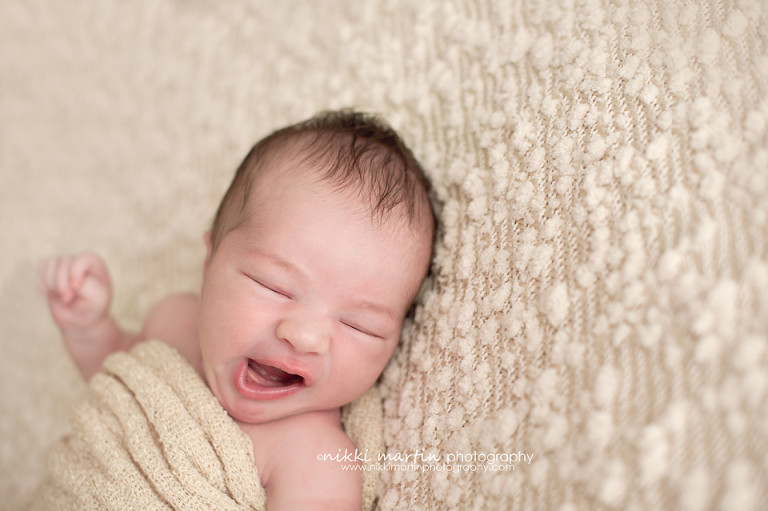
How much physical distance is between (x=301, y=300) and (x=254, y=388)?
0.16m

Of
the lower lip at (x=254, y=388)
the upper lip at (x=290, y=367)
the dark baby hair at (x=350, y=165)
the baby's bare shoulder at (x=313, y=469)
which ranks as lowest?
the baby's bare shoulder at (x=313, y=469)

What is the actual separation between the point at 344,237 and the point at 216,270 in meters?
0.23

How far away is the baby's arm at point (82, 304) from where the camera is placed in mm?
1179

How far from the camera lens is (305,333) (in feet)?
2.85

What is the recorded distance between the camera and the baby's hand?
3.85 ft

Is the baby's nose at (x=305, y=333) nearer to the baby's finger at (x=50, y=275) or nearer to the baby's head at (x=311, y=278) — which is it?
the baby's head at (x=311, y=278)

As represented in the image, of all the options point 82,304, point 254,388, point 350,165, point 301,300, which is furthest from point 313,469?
point 82,304

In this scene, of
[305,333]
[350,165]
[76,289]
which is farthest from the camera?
[76,289]

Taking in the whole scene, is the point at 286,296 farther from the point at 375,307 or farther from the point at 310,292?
the point at 375,307

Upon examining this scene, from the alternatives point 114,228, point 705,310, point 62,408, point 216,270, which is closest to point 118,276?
point 114,228

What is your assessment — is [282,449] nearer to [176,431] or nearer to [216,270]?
[176,431]

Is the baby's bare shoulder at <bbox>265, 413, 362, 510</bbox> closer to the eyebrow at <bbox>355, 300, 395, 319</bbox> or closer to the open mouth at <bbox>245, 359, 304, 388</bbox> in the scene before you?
the open mouth at <bbox>245, 359, 304, 388</bbox>

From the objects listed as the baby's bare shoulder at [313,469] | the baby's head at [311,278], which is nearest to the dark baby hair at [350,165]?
the baby's head at [311,278]

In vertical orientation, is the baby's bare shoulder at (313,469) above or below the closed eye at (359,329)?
below
